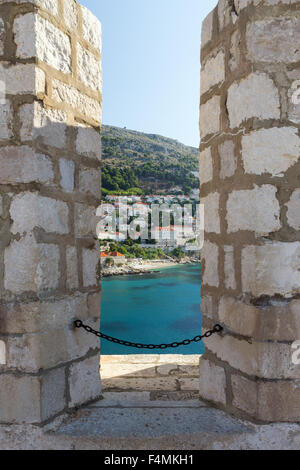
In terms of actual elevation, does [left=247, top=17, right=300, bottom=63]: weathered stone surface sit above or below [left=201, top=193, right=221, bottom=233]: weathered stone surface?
above

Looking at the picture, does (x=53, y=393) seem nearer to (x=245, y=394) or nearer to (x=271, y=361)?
(x=245, y=394)

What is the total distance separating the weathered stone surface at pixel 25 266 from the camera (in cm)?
175

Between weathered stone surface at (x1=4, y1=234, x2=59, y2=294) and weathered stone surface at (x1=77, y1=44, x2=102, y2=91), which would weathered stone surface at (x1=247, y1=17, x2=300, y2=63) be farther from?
weathered stone surface at (x1=4, y1=234, x2=59, y2=294)

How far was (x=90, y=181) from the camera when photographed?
2.15 m

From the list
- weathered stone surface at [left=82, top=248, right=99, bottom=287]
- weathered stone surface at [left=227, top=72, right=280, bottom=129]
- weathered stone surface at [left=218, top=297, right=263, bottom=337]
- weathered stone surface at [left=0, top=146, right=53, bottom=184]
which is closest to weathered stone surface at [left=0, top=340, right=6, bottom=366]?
weathered stone surface at [left=82, top=248, right=99, bottom=287]

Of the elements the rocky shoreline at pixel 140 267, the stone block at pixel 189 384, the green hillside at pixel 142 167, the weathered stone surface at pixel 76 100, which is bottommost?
the rocky shoreline at pixel 140 267

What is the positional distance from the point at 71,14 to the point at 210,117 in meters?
1.05

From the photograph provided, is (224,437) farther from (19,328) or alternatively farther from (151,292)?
(151,292)

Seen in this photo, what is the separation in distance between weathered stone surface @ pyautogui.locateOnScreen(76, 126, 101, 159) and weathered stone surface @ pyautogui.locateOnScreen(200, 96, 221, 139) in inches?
26.7

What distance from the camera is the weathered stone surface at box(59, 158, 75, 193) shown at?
1.93 metres

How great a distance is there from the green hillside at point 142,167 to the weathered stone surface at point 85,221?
2905cm

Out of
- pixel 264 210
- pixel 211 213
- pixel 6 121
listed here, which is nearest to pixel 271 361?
pixel 264 210

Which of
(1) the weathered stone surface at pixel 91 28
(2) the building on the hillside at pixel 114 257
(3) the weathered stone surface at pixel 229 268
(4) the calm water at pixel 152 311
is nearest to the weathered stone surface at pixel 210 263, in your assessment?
(3) the weathered stone surface at pixel 229 268

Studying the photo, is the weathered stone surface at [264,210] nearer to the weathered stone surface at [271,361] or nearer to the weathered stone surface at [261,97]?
the weathered stone surface at [261,97]
